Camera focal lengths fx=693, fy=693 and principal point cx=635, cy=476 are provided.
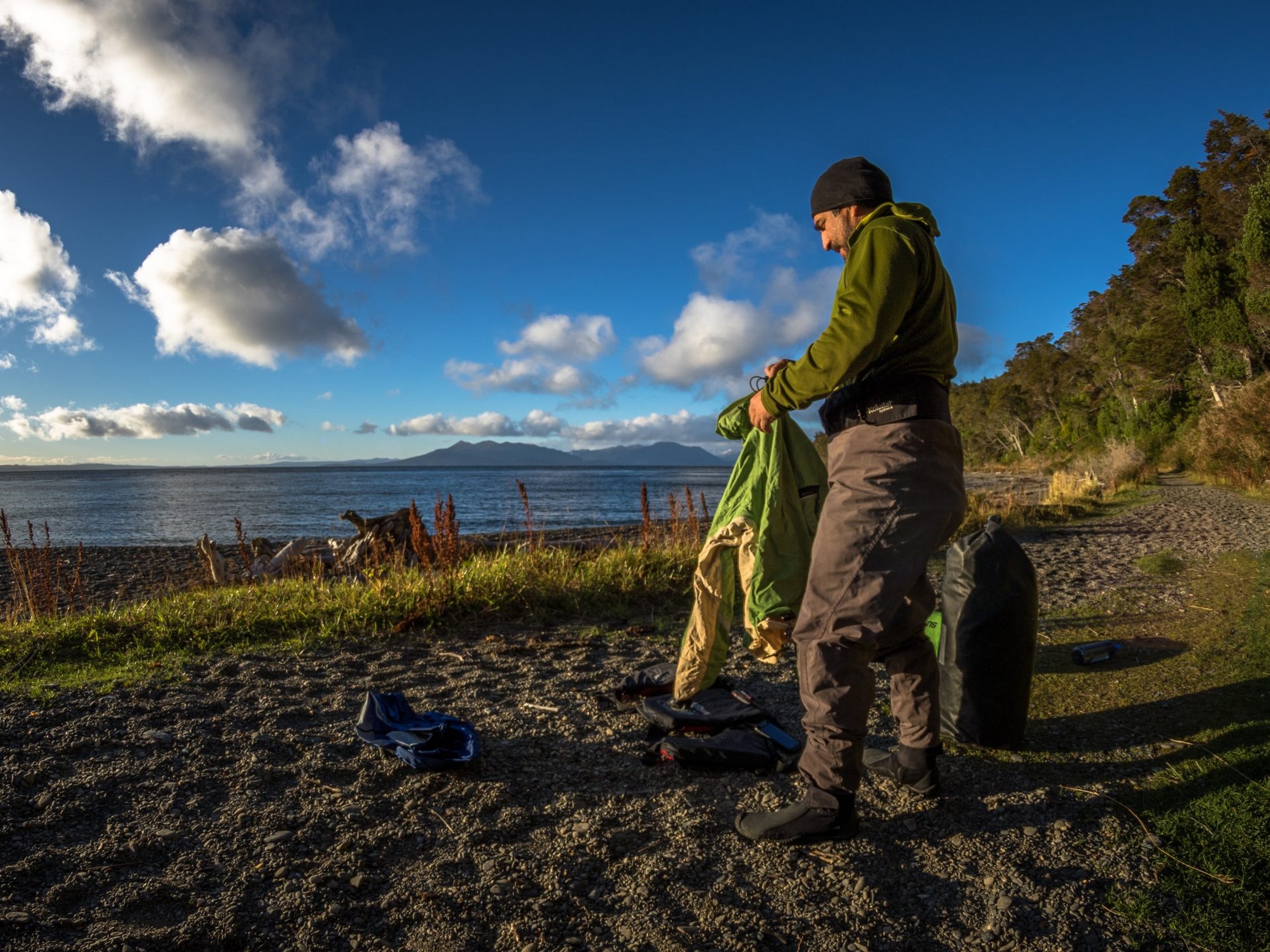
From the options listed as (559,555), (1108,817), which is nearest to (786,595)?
(1108,817)

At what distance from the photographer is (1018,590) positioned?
2924 mm

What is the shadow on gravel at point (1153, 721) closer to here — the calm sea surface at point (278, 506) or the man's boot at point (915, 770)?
the man's boot at point (915, 770)

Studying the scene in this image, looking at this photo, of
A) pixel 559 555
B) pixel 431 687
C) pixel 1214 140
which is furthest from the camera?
pixel 1214 140

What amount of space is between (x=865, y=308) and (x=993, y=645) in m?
1.65

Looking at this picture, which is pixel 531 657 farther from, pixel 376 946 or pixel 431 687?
pixel 376 946

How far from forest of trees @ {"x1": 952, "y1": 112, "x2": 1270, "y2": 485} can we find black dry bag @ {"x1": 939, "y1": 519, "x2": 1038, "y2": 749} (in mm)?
18997

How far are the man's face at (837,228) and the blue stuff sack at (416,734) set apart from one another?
2448 mm

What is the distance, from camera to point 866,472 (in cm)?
233

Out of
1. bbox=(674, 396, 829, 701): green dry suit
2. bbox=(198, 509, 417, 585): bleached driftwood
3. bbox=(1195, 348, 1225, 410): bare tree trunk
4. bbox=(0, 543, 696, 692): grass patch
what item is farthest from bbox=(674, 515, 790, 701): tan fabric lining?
bbox=(1195, 348, 1225, 410): bare tree trunk

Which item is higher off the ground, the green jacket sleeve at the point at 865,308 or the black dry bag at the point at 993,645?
the green jacket sleeve at the point at 865,308

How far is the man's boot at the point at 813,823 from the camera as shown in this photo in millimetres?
2242

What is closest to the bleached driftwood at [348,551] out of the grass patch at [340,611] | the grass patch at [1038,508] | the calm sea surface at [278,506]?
the calm sea surface at [278,506]

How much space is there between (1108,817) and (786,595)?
1311mm

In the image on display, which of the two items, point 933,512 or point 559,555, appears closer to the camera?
point 933,512
